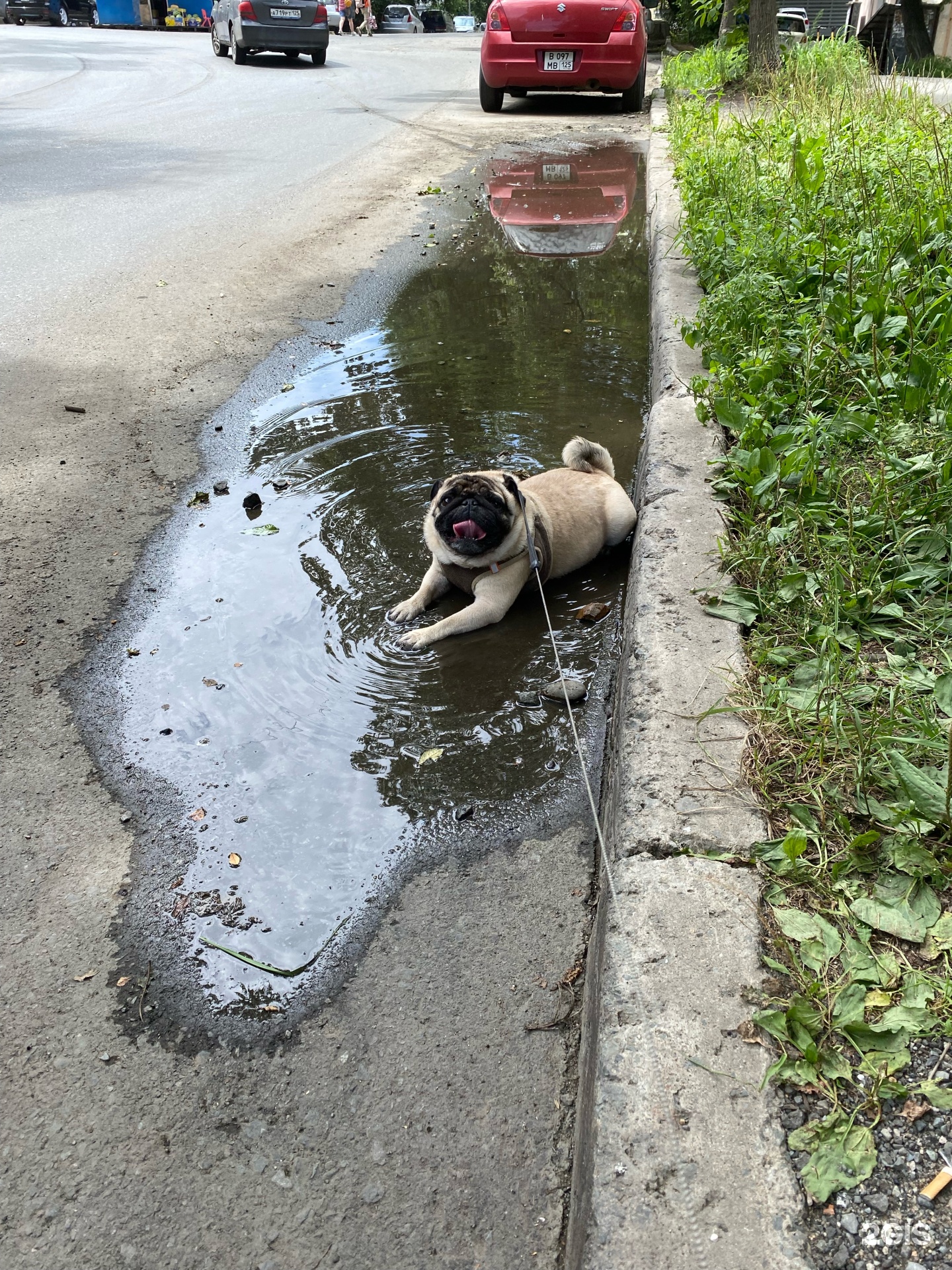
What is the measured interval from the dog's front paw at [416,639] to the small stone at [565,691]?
1.86 ft

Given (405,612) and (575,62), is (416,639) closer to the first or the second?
(405,612)

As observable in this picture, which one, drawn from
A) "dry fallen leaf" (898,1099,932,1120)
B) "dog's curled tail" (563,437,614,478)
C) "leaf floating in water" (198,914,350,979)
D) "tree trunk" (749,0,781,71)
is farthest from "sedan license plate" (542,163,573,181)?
"dry fallen leaf" (898,1099,932,1120)

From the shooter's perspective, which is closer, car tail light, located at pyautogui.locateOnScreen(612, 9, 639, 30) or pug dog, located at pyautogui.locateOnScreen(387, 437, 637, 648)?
pug dog, located at pyautogui.locateOnScreen(387, 437, 637, 648)

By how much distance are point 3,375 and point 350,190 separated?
249 inches

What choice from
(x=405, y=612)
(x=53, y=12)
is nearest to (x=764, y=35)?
(x=405, y=612)

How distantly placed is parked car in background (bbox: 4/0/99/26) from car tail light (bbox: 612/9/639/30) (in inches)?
1558

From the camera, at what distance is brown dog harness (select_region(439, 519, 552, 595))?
4172 millimetres

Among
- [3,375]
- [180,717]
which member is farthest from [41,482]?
[180,717]

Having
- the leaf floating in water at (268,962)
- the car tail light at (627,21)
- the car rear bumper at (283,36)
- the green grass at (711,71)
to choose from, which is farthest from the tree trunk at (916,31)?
the leaf floating in water at (268,962)

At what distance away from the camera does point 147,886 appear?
2748 millimetres

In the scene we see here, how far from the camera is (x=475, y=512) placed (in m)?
3.96

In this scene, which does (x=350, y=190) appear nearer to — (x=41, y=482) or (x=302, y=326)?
(x=302, y=326)

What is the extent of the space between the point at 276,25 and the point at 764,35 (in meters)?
14.5

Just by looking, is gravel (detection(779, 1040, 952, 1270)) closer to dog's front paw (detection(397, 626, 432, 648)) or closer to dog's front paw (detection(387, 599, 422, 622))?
dog's front paw (detection(397, 626, 432, 648))
